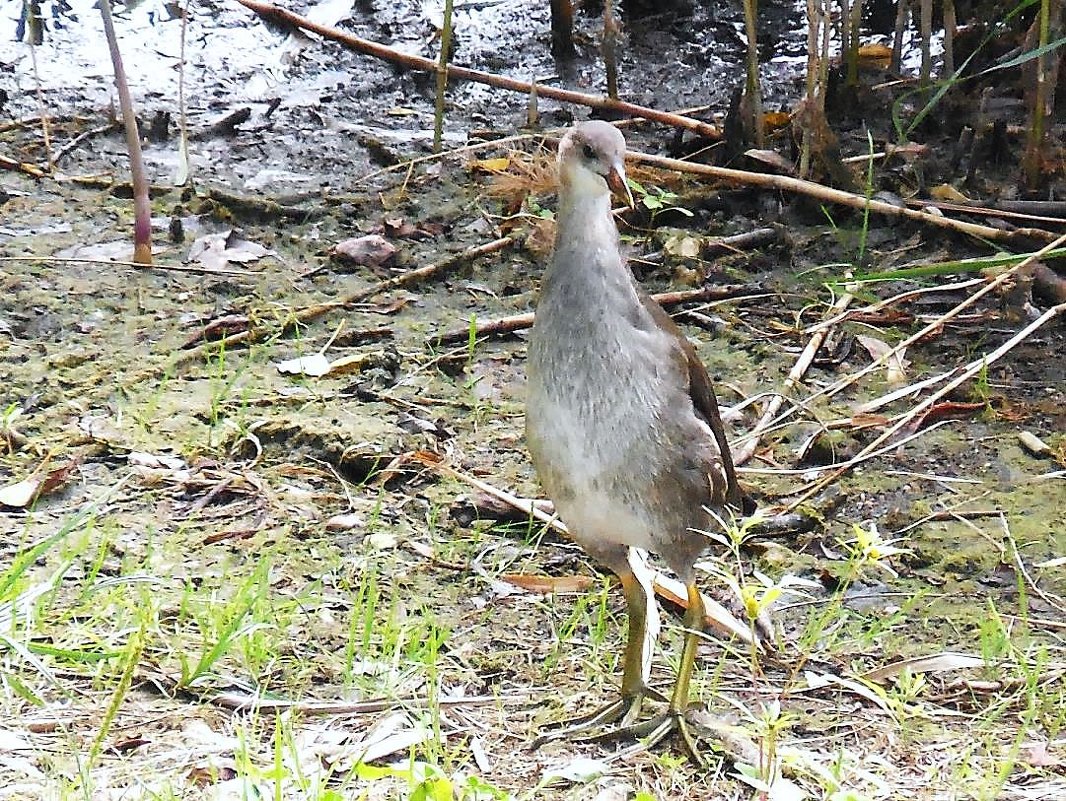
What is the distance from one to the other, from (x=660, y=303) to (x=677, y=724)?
196cm

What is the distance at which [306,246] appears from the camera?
194 inches

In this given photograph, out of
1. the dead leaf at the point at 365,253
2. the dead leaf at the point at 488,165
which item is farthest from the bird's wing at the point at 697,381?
the dead leaf at the point at 488,165

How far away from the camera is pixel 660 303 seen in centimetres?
454

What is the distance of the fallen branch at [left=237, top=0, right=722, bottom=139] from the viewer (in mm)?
5449

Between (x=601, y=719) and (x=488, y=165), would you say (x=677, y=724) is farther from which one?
(x=488, y=165)

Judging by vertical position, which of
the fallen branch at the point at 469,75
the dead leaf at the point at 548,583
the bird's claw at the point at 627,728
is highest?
the fallen branch at the point at 469,75

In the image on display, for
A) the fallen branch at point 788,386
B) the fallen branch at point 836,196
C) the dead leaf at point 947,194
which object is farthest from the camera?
the dead leaf at point 947,194

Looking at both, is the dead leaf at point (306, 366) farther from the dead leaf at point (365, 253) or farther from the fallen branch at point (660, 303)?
the dead leaf at point (365, 253)

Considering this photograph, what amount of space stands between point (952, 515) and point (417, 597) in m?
1.34

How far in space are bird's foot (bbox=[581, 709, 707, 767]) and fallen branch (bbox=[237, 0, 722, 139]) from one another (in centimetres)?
301

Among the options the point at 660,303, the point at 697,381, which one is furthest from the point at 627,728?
the point at 660,303

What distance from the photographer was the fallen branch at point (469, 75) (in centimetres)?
545

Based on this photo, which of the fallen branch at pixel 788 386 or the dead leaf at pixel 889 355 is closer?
the fallen branch at pixel 788 386

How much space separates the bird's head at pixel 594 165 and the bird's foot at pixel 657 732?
1.01m
